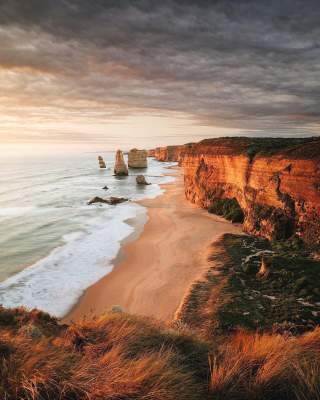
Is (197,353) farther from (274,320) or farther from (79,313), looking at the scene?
(79,313)

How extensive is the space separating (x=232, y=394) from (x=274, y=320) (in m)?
8.00

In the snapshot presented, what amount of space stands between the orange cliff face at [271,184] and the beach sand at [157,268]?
3271mm

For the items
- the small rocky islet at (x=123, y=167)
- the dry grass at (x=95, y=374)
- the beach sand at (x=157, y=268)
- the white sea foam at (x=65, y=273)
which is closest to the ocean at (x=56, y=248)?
the white sea foam at (x=65, y=273)

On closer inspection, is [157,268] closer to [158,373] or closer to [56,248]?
[56,248]

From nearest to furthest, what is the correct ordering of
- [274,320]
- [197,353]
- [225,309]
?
1. [197,353]
2. [274,320]
3. [225,309]

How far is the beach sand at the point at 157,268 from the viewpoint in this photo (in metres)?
13.3

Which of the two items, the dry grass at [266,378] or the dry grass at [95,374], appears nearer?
the dry grass at [95,374]

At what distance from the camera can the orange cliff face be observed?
60.3ft

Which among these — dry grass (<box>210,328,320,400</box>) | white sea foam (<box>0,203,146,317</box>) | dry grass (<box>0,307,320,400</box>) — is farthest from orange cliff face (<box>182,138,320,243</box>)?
dry grass (<box>210,328,320,400</box>)

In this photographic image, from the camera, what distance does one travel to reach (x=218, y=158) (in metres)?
32.3

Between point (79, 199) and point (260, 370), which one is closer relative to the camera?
point (260, 370)

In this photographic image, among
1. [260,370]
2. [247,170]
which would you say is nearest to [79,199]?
[247,170]

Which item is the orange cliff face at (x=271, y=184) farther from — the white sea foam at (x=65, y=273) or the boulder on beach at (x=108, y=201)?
the boulder on beach at (x=108, y=201)

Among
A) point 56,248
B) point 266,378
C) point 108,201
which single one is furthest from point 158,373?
point 108,201
